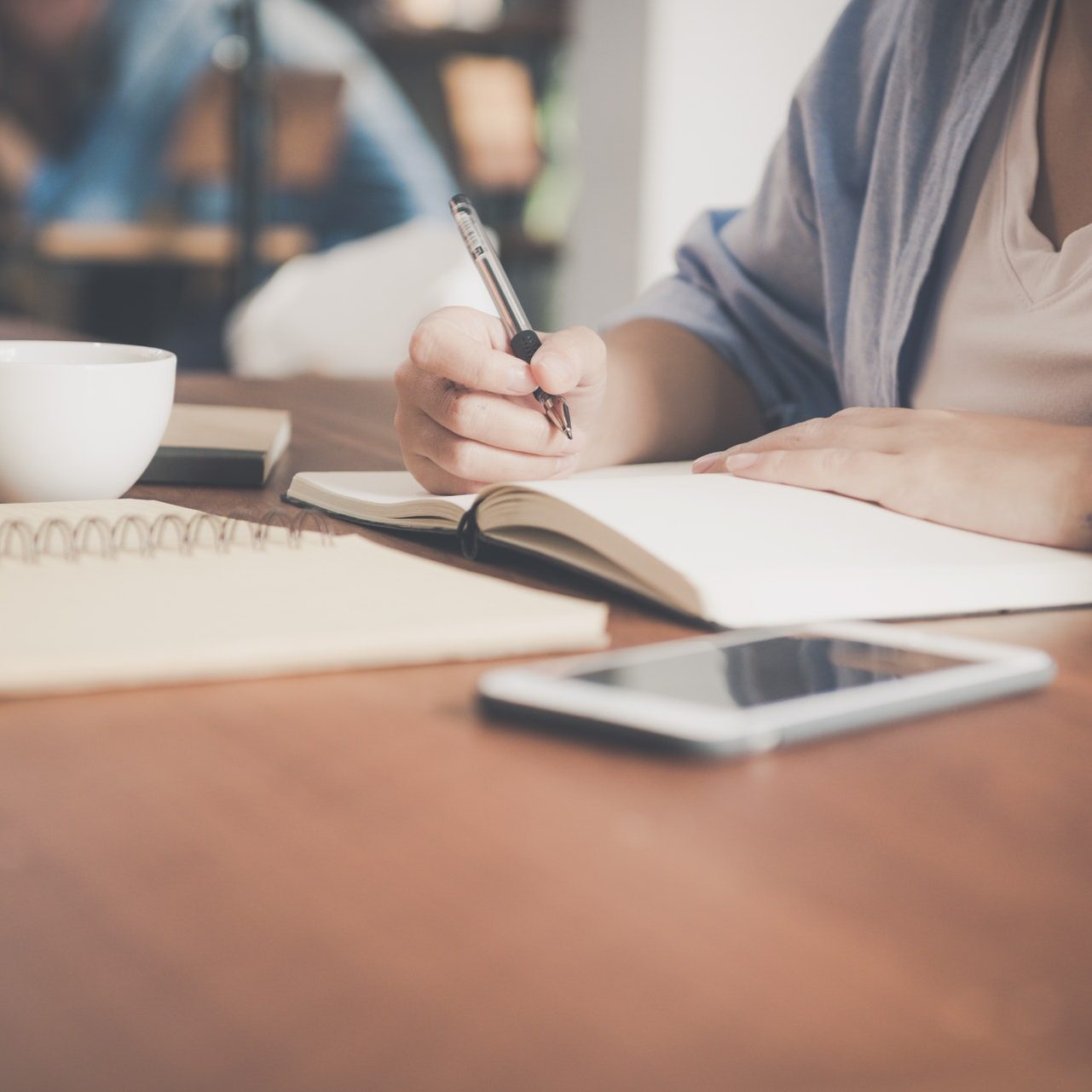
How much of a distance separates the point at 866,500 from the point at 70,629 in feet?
1.30

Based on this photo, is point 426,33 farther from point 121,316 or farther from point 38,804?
point 38,804

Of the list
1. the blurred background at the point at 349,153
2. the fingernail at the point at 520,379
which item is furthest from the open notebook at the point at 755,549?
the blurred background at the point at 349,153

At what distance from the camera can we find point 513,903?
26cm

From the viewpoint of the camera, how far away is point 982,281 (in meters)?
0.89

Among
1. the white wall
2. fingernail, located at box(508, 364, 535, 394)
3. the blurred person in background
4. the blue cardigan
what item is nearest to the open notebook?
fingernail, located at box(508, 364, 535, 394)

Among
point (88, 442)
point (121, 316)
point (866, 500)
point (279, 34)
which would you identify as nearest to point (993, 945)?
point (866, 500)

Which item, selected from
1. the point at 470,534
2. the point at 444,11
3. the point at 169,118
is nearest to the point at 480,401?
the point at 470,534

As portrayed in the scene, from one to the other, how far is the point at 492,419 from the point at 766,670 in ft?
1.13

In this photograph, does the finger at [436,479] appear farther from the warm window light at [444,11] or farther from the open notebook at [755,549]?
the warm window light at [444,11]

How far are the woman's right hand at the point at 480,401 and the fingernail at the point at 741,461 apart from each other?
0.09m

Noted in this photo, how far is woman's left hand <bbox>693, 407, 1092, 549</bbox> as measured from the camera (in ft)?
1.94

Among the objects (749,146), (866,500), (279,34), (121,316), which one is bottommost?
(121,316)

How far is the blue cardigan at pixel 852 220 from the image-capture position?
93 centimetres

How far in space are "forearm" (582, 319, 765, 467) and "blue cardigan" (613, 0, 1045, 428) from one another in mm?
30
